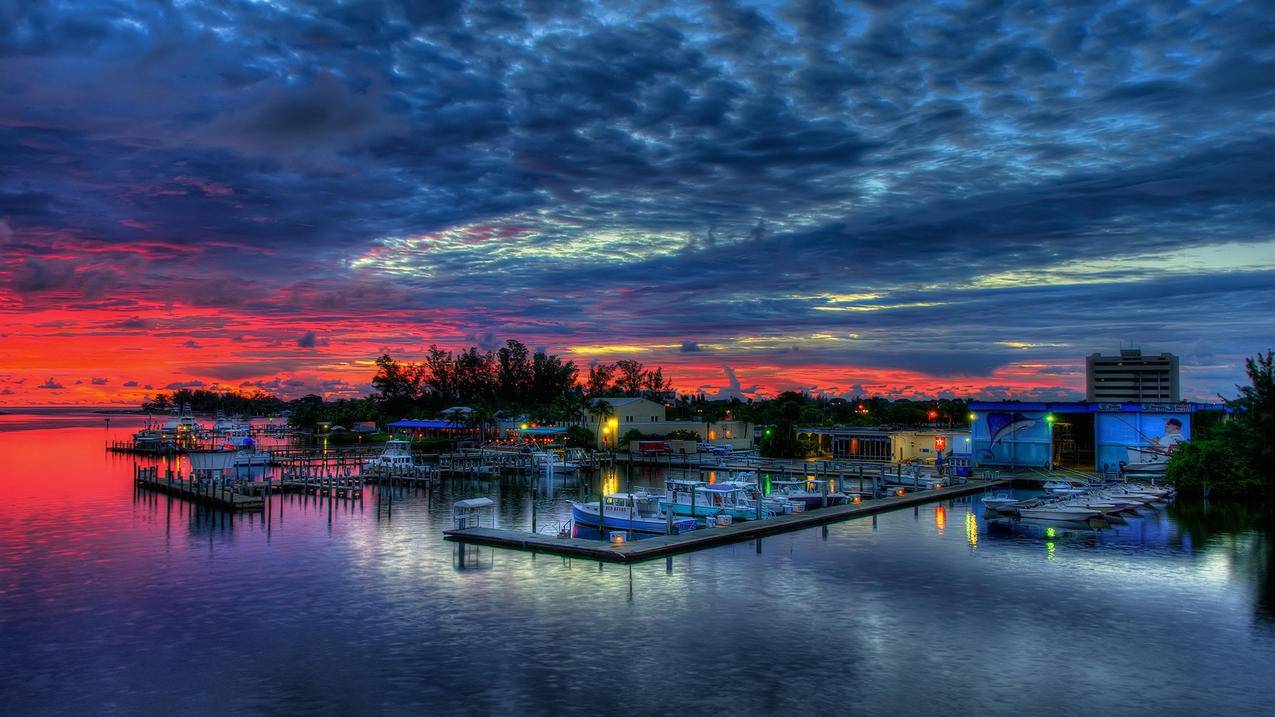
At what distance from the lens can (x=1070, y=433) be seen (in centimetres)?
8369

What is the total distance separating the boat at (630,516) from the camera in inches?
1784

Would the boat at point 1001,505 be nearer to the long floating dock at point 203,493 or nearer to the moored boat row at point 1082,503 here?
the moored boat row at point 1082,503

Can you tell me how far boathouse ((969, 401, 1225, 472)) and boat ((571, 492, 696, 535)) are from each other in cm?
4137

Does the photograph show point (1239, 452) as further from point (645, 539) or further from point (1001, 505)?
point (645, 539)

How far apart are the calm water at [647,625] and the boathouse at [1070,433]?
24963 millimetres

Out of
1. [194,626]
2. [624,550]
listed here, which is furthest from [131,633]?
[624,550]

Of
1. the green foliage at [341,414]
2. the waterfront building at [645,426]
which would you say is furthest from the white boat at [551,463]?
Result: the green foliage at [341,414]

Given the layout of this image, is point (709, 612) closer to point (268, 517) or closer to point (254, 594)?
point (254, 594)

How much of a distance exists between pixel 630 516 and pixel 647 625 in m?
18.5

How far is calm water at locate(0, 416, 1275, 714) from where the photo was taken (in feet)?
70.8

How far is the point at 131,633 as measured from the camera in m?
27.5

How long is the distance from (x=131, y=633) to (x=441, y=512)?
29877mm

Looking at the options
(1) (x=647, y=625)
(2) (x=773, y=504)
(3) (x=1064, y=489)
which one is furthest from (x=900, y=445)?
(1) (x=647, y=625)

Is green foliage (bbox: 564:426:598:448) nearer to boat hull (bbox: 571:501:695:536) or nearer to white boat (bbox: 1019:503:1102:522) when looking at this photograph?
boat hull (bbox: 571:501:695:536)
